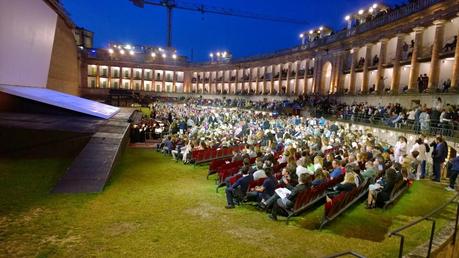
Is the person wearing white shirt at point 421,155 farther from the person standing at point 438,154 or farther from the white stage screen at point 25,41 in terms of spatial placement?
the white stage screen at point 25,41

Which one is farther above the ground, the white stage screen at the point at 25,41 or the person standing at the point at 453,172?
the white stage screen at the point at 25,41

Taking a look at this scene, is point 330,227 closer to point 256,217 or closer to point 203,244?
point 256,217

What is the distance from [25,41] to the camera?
22.0m

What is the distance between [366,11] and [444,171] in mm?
34140

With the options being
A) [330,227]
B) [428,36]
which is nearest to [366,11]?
[428,36]

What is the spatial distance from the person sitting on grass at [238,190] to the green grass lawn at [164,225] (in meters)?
0.32

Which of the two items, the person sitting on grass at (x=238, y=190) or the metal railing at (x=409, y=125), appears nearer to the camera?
the person sitting on grass at (x=238, y=190)

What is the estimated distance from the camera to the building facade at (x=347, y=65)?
2714cm

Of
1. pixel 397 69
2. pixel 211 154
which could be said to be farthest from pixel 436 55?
pixel 211 154

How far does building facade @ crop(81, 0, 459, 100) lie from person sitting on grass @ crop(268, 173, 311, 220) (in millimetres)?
19138

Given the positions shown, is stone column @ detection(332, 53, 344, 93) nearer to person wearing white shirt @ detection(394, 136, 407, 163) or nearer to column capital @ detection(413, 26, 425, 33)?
column capital @ detection(413, 26, 425, 33)

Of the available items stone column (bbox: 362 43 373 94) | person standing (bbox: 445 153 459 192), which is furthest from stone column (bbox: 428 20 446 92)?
person standing (bbox: 445 153 459 192)

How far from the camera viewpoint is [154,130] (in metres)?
25.2

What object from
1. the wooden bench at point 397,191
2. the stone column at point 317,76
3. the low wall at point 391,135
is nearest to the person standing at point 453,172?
the wooden bench at point 397,191
